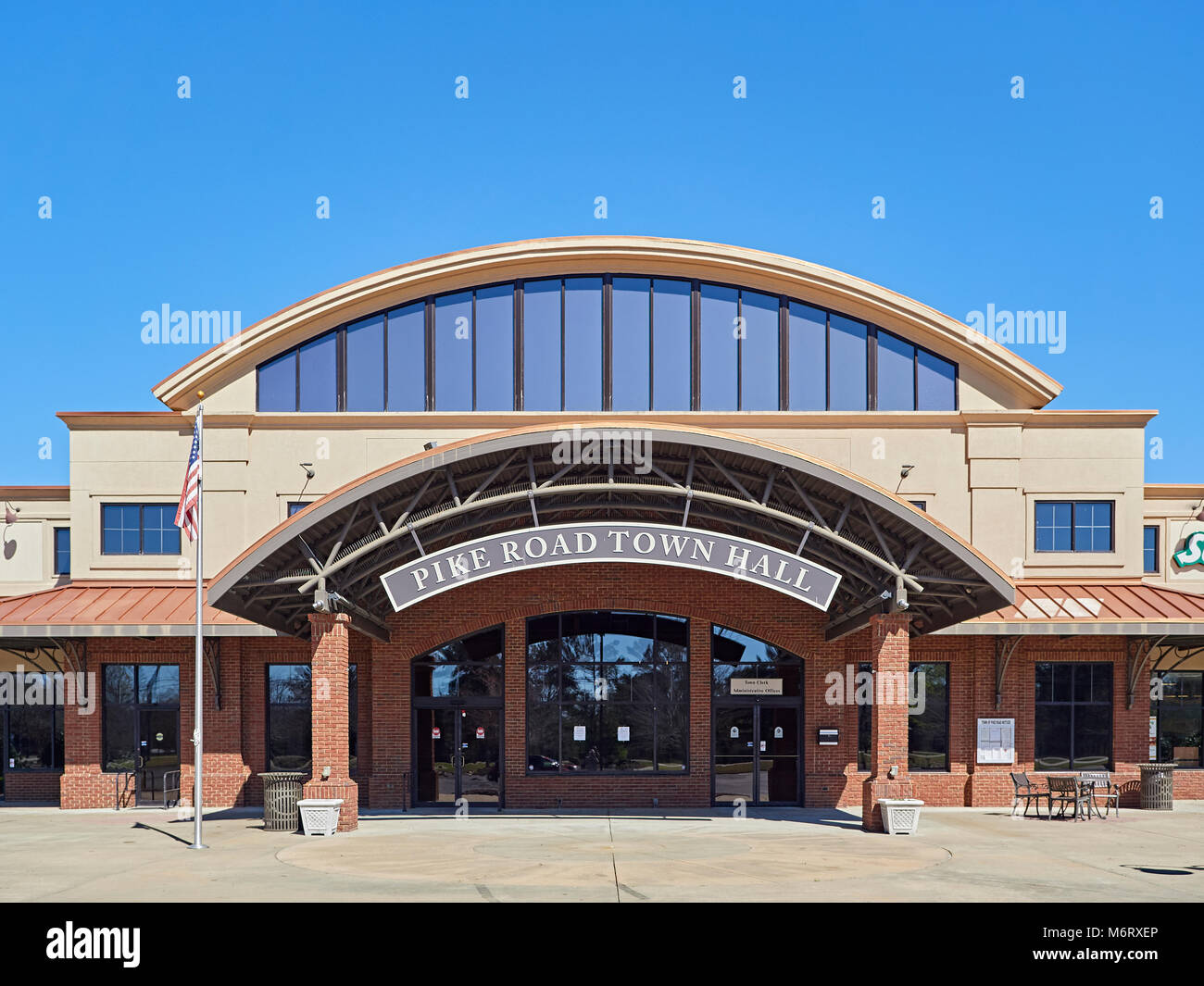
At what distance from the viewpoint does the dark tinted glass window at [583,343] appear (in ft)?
89.9

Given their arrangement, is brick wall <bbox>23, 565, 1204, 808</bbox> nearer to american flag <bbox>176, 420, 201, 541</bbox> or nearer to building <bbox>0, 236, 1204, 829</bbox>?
building <bbox>0, 236, 1204, 829</bbox>

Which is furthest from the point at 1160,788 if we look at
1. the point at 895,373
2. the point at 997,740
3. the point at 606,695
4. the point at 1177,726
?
the point at 606,695

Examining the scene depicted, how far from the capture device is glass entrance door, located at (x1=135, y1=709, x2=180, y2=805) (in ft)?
88.5

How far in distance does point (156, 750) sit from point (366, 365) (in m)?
9.78

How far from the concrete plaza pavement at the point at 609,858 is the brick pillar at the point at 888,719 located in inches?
29.8

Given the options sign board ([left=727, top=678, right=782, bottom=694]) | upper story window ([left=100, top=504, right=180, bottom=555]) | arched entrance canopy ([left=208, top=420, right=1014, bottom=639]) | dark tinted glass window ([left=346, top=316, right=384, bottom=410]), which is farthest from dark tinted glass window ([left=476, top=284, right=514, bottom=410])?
sign board ([left=727, top=678, right=782, bottom=694])

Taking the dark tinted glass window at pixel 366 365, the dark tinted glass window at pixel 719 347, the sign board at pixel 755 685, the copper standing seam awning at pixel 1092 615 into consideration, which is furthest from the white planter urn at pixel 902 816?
the dark tinted glass window at pixel 366 365

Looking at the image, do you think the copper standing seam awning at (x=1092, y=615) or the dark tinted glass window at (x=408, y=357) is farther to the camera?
the dark tinted glass window at (x=408, y=357)

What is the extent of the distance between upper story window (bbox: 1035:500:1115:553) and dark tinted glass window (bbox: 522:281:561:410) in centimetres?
1128

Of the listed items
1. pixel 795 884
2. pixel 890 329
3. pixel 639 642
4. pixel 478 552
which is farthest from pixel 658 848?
pixel 890 329

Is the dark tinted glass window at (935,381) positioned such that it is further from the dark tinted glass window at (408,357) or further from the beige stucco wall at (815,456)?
the dark tinted glass window at (408,357)

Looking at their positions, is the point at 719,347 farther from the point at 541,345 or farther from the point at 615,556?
the point at 615,556

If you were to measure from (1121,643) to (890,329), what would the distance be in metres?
8.63
